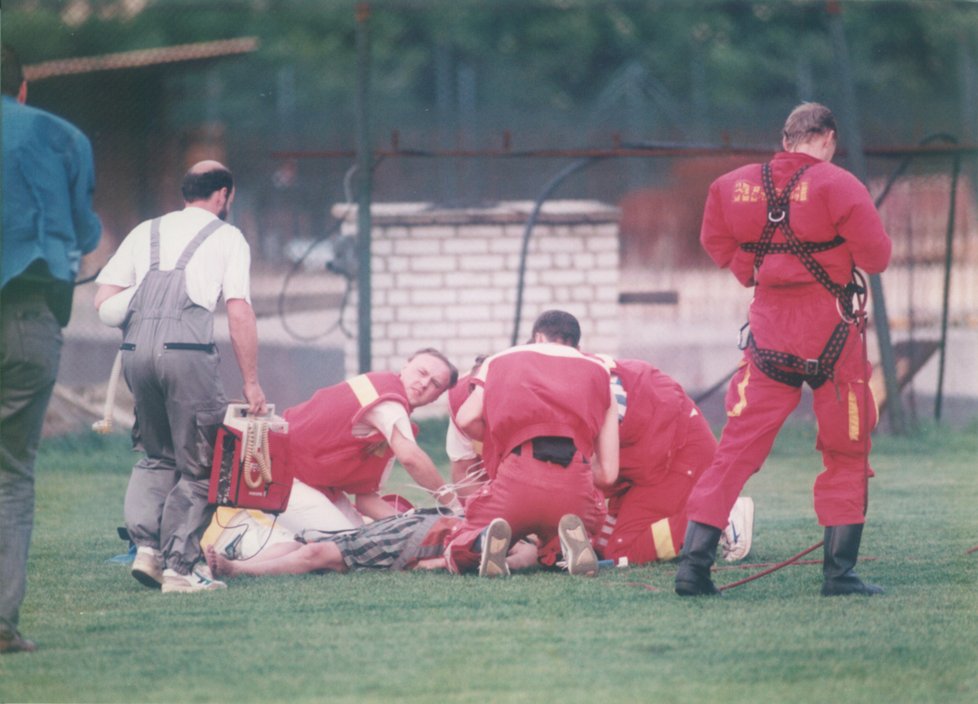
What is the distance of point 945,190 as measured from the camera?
10.8 m

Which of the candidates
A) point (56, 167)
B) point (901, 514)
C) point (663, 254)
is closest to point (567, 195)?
point (663, 254)

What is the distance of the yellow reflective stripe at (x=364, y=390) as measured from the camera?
5512 millimetres

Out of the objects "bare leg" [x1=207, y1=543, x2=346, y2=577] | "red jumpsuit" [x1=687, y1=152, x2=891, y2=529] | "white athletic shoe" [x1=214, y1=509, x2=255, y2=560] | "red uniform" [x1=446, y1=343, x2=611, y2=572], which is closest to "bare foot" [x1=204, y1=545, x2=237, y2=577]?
"bare leg" [x1=207, y1=543, x2=346, y2=577]

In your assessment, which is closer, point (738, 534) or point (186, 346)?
point (186, 346)

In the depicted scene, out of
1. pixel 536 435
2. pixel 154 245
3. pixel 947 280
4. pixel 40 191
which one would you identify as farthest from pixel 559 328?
pixel 947 280

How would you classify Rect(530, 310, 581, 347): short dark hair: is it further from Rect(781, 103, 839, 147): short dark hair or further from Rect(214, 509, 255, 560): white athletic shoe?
Rect(214, 509, 255, 560): white athletic shoe

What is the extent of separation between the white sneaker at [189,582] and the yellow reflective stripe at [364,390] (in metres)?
0.89

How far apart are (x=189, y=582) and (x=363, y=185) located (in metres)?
4.66

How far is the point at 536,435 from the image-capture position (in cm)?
512

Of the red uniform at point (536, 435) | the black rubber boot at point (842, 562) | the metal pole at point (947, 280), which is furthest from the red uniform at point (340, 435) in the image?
the metal pole at point (947, 280)

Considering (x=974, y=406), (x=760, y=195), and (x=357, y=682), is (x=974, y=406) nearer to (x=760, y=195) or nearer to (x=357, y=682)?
(x=760, y=195)

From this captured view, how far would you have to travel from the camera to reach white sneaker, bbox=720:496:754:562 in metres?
5.62

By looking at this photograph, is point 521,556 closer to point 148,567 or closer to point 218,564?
point 218,564

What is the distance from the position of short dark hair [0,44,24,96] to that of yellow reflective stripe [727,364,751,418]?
8.04 ft
